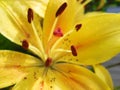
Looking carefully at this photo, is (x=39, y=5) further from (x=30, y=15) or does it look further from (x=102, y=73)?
(x=102, y=73)

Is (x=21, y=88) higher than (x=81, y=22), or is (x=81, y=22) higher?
(x=81, y=22)

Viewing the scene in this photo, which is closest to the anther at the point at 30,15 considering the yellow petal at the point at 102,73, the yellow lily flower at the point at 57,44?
the yellow lily flower at the point at 57,44

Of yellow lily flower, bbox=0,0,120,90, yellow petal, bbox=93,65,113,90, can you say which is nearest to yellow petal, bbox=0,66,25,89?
yellow lily flower, bbox=0,0,120,90

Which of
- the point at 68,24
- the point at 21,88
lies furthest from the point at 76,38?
the point at 21,88

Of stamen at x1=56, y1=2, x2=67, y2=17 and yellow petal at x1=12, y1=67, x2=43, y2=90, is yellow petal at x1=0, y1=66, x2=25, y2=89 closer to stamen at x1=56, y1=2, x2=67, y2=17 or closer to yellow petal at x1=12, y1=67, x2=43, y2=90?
yellow petal at x1=12, y1=67, x2=43, y2=90

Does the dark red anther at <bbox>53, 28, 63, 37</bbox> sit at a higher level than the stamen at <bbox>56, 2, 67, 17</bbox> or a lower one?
lower

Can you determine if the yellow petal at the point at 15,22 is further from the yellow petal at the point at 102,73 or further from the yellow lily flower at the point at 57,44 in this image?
the yellow petal at the point at 102,73

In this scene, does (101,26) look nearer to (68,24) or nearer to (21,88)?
(68,24)
